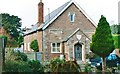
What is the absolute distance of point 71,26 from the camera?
126ft

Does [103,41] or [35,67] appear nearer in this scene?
[35,67]

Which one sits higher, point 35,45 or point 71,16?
point 71,16

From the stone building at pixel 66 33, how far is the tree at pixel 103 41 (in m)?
10.2

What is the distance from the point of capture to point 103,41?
86.6 ft

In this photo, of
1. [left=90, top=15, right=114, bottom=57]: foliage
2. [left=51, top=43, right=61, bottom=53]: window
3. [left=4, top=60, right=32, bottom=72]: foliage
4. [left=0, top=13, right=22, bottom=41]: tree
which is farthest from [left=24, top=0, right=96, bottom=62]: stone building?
[left=4, top=60, right=32, bottom=72]: foliage

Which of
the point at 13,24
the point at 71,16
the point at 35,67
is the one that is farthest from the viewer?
the point at 13,24

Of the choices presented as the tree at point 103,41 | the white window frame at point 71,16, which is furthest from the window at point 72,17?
the tree at point 103,41

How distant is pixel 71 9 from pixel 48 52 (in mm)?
5511

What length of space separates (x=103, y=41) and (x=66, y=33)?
40.0 feet

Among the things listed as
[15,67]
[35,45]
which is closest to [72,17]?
[35,45]

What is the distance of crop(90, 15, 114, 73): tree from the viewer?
84.9 ft

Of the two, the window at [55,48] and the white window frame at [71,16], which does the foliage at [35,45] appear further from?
the white window frame at [71,16]

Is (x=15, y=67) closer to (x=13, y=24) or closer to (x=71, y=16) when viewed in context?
(x=71, y=16)

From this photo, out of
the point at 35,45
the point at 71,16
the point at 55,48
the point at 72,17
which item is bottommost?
the point at 55,48
